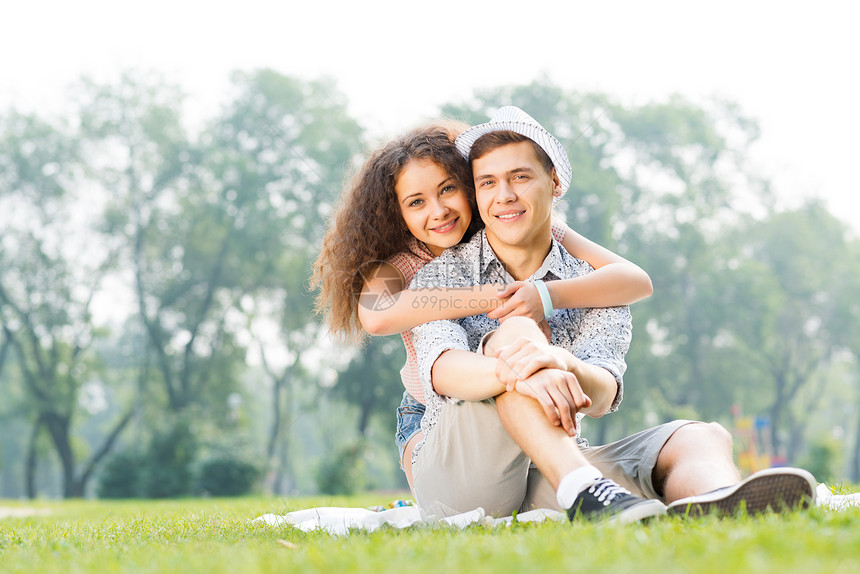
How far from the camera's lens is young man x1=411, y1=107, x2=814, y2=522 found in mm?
2545

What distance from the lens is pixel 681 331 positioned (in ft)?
89.6

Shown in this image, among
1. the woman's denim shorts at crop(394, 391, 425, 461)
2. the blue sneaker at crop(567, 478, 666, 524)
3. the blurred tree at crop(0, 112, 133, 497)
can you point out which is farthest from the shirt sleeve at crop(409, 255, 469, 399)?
the blurred tree at crop(0, 112, 133, 497)

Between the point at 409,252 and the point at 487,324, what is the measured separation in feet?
2.14

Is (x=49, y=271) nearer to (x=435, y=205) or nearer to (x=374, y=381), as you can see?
(x=374, y=381)

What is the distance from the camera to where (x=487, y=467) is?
2988 mm

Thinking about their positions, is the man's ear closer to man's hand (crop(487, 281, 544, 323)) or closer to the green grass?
man's hand (crop(487, 281, 544, 323))

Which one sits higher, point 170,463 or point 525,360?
point 525,360

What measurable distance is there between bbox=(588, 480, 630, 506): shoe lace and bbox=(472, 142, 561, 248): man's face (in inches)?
51.7

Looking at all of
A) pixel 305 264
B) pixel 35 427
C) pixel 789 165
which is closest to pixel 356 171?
pixel 305 264

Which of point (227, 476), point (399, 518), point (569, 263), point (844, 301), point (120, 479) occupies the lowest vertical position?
point (120, 479)

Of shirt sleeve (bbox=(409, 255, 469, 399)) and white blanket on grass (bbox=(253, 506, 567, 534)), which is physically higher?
shirt sleeve (bbox=(409, 255, 469, 399))

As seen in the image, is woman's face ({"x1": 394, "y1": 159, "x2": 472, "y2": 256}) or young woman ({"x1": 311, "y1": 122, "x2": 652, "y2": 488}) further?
woman's face ({"x1": 394, "y1": 159, "x2": 472, "y2": 256})

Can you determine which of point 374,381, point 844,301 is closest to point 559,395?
point 374,381

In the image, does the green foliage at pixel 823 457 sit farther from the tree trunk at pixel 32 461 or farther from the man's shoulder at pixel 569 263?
the tree trunk at pixel 32 461
